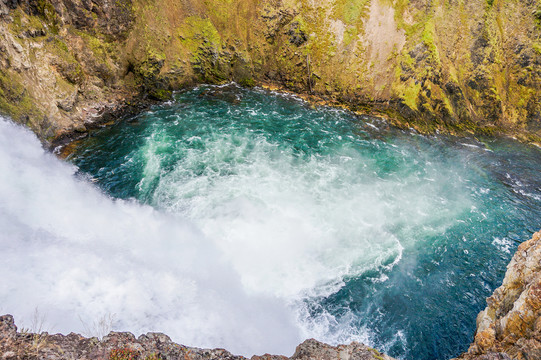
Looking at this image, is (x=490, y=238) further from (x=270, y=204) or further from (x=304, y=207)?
(x=270, y=204)

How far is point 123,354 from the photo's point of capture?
14.2m

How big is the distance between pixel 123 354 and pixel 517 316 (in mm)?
20031

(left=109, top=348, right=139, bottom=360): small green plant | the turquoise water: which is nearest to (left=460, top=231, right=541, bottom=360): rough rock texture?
the turquoise water

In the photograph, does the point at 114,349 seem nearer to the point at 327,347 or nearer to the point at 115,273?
the point at 115,273

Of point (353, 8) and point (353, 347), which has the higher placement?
point (353, 8)

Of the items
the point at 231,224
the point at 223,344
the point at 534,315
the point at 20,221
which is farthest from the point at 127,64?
the point at 534,315

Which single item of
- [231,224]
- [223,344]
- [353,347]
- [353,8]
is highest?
[353,8]

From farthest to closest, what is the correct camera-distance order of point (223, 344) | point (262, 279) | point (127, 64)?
point (127, 64)
point (262, 279)
point (223, 344)

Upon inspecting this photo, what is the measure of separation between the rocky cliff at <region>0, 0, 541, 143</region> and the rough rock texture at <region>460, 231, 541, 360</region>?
34.2 m

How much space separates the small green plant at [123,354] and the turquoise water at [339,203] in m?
10.1

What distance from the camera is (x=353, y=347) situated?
17.2m

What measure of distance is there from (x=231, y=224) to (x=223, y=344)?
37.1 ft

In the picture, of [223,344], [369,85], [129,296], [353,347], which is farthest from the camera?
[369,85]

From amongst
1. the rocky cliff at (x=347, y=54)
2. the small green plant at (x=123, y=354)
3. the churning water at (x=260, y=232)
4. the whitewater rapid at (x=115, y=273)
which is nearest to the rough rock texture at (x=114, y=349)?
the small green plant at (x=123, y=354)
